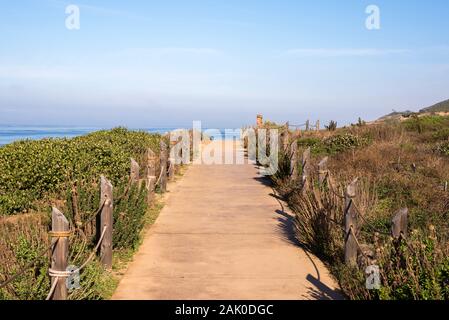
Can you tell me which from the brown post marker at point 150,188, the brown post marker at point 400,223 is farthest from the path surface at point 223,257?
the brown post marker at point 400,223

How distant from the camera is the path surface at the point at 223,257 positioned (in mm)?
6391

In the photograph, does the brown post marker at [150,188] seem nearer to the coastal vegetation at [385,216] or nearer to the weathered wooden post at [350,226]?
the coastal vegetation at [385,216]

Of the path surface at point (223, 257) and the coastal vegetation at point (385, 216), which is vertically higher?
the coastal vegetation at point (385, 216)

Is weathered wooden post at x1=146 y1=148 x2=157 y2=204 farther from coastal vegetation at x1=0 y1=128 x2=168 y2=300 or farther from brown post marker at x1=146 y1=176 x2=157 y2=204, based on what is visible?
coastal vegetation at x1=0 y1=128 x2=168 y2=300

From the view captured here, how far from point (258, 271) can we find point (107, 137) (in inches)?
435

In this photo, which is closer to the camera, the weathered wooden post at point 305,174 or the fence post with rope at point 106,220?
the fence post with rope at point 106,220

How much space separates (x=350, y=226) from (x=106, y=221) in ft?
11.2

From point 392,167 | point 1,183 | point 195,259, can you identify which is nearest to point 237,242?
point 195,259

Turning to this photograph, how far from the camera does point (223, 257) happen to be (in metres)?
7.90

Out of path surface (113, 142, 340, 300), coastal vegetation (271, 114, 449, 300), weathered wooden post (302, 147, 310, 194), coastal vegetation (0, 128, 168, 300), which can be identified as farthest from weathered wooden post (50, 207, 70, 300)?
weathered wooden post (302, 147, 310, 194)

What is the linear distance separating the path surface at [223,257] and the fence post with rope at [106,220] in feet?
1.19

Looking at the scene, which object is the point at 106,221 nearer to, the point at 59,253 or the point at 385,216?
the point at 59,253
